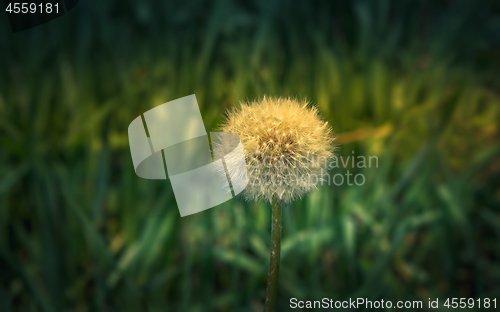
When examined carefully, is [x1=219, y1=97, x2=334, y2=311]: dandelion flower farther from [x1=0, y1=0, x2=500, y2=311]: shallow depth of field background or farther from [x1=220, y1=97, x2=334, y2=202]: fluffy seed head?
[x1=0, y1=0, x2=500, y2=311]: shallow depth of field background

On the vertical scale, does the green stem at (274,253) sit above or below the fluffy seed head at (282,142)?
below

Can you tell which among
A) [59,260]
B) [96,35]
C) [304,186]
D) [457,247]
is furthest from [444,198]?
[96,35]

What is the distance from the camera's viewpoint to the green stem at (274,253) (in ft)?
0.74

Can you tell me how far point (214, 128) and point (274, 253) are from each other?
0.15 meters

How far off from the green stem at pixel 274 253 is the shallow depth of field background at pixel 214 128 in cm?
20

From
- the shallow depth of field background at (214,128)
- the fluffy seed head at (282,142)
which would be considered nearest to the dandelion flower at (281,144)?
the fluffy seed head at (282,142)

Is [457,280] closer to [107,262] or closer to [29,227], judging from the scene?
[107,262]

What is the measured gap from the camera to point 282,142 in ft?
0.85

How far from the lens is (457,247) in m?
0.54

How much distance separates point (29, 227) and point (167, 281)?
0.74 ft

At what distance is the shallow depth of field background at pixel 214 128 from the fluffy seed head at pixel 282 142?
200 mm

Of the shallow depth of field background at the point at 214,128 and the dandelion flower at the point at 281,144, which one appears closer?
the dandelion flower at the point at 281,144

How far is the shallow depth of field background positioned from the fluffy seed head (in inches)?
7.9

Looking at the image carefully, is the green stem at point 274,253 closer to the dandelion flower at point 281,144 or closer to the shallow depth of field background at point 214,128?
the dandelion flower at point 281,144
